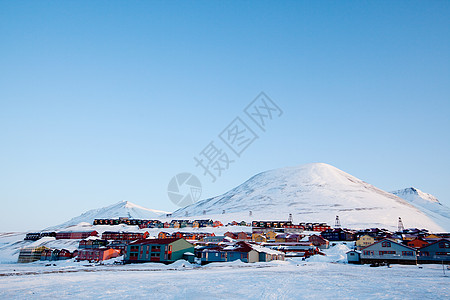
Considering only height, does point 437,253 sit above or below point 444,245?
below

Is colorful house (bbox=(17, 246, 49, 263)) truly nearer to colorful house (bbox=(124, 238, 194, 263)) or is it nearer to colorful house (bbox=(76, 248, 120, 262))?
colorful house (bbox=(76, 248, 120, 262))

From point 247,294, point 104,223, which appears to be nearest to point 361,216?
point 104,223

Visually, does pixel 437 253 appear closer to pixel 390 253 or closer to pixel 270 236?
pixel 390 253

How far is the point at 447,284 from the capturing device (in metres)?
26.3

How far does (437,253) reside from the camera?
5303cm

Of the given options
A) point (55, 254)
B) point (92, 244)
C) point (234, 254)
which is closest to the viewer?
point (234, 254)

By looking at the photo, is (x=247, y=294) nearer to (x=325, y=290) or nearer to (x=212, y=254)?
(x=325, y=290)

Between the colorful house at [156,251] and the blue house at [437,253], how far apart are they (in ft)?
128

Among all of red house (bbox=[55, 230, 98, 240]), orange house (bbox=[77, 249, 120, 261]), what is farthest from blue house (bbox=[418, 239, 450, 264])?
red house (bbox=[55, 230, 98, 240])

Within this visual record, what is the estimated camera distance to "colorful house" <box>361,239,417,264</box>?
52.1m

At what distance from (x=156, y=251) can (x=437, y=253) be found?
45210 mm

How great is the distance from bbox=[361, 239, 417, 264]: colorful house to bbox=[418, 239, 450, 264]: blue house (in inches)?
129

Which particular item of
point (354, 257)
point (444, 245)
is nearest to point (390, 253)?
point (354, 257)

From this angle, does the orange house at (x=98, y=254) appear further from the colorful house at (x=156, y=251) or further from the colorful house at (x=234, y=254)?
the colorful house at (x=234, y=254)
